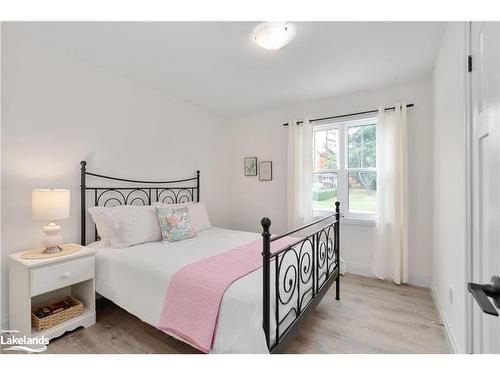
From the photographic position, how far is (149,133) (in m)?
3.03

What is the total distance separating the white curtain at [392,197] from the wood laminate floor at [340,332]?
44cm

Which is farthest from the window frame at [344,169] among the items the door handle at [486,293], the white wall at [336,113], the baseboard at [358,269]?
the door handle at [486,293]

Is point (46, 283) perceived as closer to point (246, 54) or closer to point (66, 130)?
point (66, 130)

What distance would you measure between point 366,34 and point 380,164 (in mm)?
1558

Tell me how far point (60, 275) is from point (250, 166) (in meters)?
2.89

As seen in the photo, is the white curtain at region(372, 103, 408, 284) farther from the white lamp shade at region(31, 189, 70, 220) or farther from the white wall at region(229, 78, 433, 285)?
the white lamp shade at region(31, 189, 70, 220)

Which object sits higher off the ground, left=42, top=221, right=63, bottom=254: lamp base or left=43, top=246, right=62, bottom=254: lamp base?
left=42, top=221, right=63, bottom=254: lamp base

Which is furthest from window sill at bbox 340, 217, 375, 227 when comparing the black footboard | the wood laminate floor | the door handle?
the door handle

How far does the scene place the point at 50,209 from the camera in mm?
1865

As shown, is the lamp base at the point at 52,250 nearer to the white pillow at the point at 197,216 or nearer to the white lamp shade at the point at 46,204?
the white lamp shade at the point at 46,204

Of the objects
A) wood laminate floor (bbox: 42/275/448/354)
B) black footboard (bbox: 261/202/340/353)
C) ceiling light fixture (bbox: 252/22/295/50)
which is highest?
ceiling light fixture (bbox: 252/22/295/50)

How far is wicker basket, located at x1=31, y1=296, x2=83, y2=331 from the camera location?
1808mm

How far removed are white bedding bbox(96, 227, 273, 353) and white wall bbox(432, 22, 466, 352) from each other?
3.98 feet
